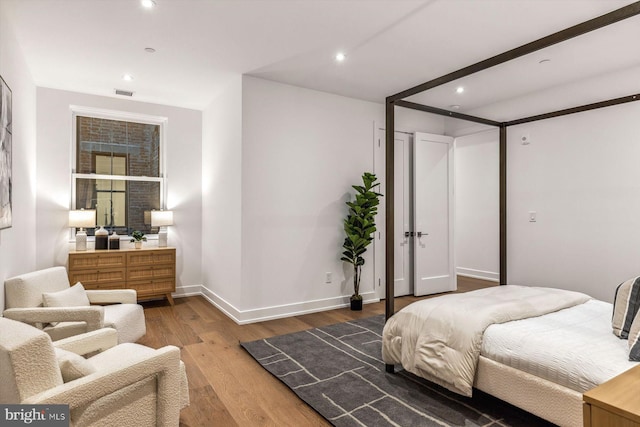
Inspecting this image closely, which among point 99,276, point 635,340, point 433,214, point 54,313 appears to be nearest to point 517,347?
point 635,340

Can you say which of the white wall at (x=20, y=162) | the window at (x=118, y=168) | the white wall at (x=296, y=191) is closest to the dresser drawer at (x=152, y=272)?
the window at (x=118, y=168)

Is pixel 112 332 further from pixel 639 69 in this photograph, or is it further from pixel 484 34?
pixel 639 69

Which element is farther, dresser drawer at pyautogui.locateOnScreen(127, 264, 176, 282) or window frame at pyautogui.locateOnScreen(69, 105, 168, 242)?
→ window frame at pyautogui.locateOnScreen(69, 105, 168, 242)

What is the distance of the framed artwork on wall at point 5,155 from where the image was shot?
2.50m

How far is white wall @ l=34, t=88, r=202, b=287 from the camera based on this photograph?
4383 mm

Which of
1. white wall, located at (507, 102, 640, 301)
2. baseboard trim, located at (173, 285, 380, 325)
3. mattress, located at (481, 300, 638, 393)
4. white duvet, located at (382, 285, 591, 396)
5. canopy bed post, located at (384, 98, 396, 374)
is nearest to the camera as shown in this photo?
mattress, located at (481, 300, 638, 393)

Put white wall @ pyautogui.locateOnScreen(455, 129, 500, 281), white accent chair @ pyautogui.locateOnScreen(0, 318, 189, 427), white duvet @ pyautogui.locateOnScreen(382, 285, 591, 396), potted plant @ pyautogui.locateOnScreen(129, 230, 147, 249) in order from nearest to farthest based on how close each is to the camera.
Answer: white accent chair @ pyautogui.locateOnScreen(0, 318, 189, 427) < white duvet @ pyautogui.locateOnScreen(382, 285, 591, 396) < potted plant @ pyautogui.locateOnScreen(129, 230, 147, 249) < white wall @ pyautogui.locateOnScreen(455, 129, 500, 281)

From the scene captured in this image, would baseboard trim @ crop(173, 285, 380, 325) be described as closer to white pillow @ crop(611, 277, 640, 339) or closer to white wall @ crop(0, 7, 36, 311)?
white wall @ crop(0, 7, 36, 311)

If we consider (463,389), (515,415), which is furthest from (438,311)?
(515,415)

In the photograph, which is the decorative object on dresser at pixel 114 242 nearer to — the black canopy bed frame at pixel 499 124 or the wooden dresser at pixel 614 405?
the black canopy bed frame at pixel 499 124

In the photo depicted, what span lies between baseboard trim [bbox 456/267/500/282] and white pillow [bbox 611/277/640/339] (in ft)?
12.0

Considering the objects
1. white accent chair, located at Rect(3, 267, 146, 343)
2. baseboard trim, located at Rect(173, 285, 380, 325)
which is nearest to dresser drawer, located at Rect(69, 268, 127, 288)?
baseboard trim, located at Rect(173, 285, 380, 325)

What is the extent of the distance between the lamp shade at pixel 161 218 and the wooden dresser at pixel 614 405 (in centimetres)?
472

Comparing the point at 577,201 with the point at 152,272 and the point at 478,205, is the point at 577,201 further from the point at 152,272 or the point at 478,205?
the point at 152,272
